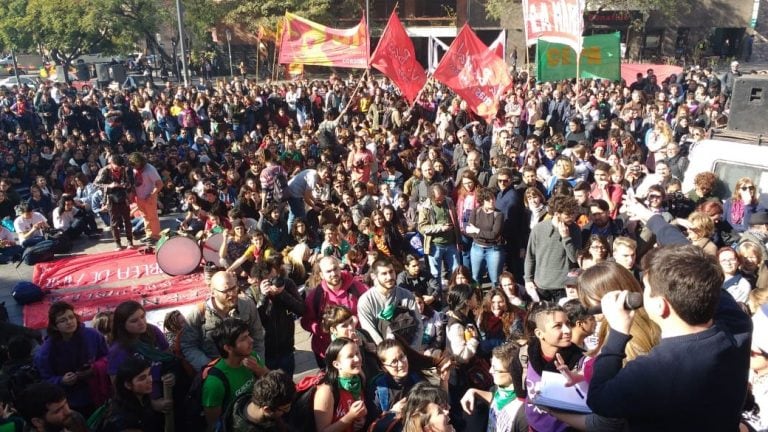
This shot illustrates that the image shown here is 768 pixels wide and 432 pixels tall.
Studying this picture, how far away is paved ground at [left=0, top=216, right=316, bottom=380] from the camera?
6.12 m

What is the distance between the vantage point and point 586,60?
1286cm

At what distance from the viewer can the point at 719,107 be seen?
14.4 metres

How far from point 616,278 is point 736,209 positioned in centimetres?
411

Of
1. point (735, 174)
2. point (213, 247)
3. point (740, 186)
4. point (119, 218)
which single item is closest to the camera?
point (740, 186)

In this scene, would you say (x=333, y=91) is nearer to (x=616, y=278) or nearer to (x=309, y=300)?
(x=309, y=300)

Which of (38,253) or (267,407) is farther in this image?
(38,253)

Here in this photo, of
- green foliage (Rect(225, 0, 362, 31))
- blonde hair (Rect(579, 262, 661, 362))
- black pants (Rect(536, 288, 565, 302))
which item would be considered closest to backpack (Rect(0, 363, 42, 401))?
blonde hair (Rect(579, 262, 661, 362))

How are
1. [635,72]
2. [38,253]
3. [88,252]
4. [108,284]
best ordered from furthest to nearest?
1. [635,72]
2. [88,252]
3. [38,253]
4. [108,284]

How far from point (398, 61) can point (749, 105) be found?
685 cm

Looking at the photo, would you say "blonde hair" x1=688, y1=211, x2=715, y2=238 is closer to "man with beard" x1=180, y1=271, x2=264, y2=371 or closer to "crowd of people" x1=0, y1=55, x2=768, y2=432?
"crowd of people" x1=0, y1=55, x2=768, y2=432

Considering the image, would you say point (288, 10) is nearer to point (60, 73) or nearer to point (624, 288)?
point (60, 73)

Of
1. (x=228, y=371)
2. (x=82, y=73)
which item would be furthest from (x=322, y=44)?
(x=82, y=73)

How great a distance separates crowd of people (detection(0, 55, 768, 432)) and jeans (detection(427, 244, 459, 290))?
0.08 feet

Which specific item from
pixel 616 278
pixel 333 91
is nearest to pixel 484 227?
pixel 616 278
